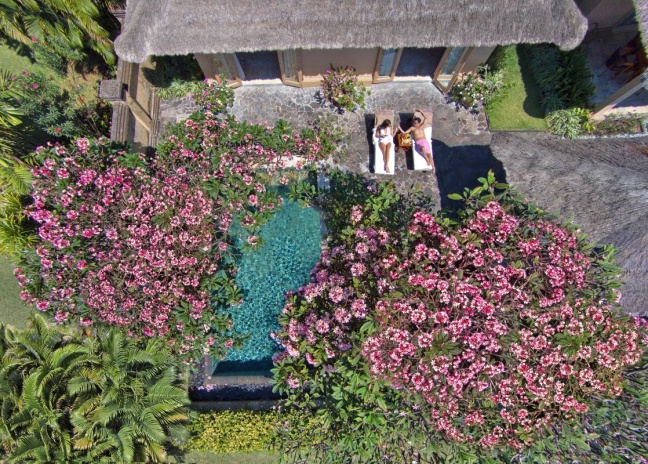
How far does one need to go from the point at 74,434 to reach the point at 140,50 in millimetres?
8501

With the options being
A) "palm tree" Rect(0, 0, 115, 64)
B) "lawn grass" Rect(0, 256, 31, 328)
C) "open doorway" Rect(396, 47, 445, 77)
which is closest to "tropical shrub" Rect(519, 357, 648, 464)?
"open doorway" Rect(396, 47, 445, 77)

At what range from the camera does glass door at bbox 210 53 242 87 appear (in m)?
9.97

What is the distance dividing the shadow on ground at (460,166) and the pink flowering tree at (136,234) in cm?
599

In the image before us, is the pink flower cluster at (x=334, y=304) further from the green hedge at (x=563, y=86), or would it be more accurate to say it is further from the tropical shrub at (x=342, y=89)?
the green hedge at (x=563, y=86)

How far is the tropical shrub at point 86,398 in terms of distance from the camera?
651 centimetres

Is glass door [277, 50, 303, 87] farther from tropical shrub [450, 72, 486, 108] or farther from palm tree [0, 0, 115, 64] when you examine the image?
tropical shrub [450, 72, 486, 108]

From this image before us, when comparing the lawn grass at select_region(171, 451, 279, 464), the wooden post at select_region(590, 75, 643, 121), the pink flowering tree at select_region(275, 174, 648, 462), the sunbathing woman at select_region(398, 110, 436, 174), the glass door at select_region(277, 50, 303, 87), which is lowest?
the lawn grass at select_region(171, 451, 279, 464)

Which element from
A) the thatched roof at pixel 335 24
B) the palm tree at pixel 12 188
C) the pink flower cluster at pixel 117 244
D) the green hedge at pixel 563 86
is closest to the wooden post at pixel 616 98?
the green hedge at pixel 563 86

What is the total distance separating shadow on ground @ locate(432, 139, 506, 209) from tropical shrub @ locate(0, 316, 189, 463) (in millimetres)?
9021

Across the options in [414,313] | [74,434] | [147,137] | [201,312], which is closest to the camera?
[414,313]

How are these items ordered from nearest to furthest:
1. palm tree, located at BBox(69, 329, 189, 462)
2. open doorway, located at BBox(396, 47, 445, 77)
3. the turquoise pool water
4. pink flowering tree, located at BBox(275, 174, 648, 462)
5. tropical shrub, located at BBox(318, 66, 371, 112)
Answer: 1. pink flowering tree, located at BBox(275, 174, 648, 462)
2. palm tree, located at BBox(69, 329, 189, 462)
3. the turquoise pool water
4. tropical shrub, located at BBox(318, 66, 371, 112)
5. open doorway, located at BBox(396, 47, 445, 77)

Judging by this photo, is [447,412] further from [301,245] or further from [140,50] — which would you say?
[140,50]

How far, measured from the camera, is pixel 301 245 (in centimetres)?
1004

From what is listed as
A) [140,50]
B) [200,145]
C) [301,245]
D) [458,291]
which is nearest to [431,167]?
[301,245]
